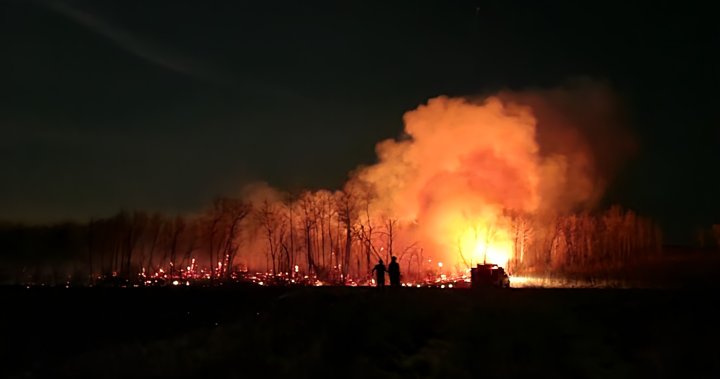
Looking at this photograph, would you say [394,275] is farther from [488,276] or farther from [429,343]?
[429,343]

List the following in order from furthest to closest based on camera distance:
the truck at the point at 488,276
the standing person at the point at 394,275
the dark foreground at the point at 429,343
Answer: the truck at the point at 488,276 → the standing person at the point at 394,275 → the dark foreground at the point at 429,343

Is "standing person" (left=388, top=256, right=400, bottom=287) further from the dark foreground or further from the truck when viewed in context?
the truck

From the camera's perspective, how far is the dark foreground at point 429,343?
704 inches

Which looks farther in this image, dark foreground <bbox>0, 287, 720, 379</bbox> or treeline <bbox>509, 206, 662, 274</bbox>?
treeline <bbox>509, 206, 662, 274</bbox>

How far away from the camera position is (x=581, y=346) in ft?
65.0

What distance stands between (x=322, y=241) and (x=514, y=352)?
70947 mm

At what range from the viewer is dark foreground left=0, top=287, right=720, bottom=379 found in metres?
17.9

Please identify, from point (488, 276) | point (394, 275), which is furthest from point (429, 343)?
point (488, 276)

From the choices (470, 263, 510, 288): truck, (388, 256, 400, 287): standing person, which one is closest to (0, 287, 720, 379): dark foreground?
(388, 256, 400, 287): standing person

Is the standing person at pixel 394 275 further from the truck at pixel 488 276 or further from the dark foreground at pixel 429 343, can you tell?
the truck at pixel 488 276

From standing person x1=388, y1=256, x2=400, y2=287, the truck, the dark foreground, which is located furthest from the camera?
the truck

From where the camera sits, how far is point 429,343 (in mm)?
21453

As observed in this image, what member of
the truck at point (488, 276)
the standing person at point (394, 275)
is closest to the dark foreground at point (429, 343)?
the standing person at point (394, 275)

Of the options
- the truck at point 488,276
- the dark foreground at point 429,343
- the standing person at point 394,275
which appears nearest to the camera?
the dark foreground at point 429,343
